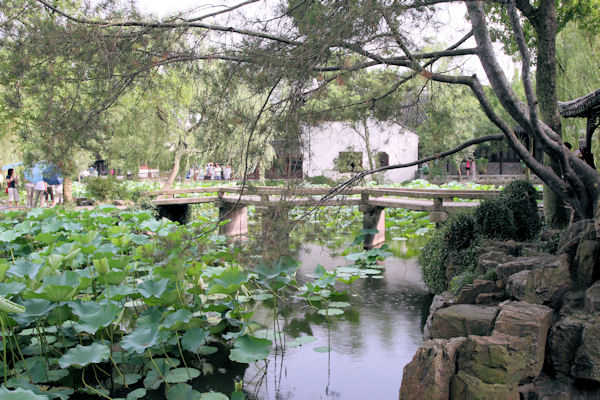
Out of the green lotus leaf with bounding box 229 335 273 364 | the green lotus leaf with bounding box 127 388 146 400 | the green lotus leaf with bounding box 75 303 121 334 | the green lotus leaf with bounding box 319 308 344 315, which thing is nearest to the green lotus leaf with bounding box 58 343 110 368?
the green lotus leaf with bounding box 75 303 121 334

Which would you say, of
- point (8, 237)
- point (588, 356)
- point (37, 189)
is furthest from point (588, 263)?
point (37, 189)

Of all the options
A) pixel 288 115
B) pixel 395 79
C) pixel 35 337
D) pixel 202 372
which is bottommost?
pixel 202 372

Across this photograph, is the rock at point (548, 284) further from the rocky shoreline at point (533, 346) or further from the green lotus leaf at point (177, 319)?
the green lotus leaf at point (177, 319)

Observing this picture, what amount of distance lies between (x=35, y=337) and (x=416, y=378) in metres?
2.97

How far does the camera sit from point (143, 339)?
11.1 ft

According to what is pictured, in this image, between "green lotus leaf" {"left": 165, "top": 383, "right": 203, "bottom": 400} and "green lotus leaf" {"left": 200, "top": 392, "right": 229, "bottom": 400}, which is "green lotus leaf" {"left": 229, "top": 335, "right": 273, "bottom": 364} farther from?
"green lotus leaf" {"left": 165, "top": 383, "right": 203, "bottom": 400}

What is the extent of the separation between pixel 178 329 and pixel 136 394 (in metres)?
0.55

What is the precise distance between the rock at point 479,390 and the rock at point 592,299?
0.66m

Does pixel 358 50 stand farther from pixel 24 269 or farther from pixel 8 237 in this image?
pixel 8 237

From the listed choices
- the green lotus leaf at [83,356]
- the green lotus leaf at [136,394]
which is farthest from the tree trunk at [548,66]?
the green lotus leaf at [83,356]

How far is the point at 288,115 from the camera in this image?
12.6ft

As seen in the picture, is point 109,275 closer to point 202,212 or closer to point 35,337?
point 35,337

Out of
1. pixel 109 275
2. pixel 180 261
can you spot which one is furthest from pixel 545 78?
pixel 109 275

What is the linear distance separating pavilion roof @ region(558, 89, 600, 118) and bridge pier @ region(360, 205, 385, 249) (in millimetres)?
3937
